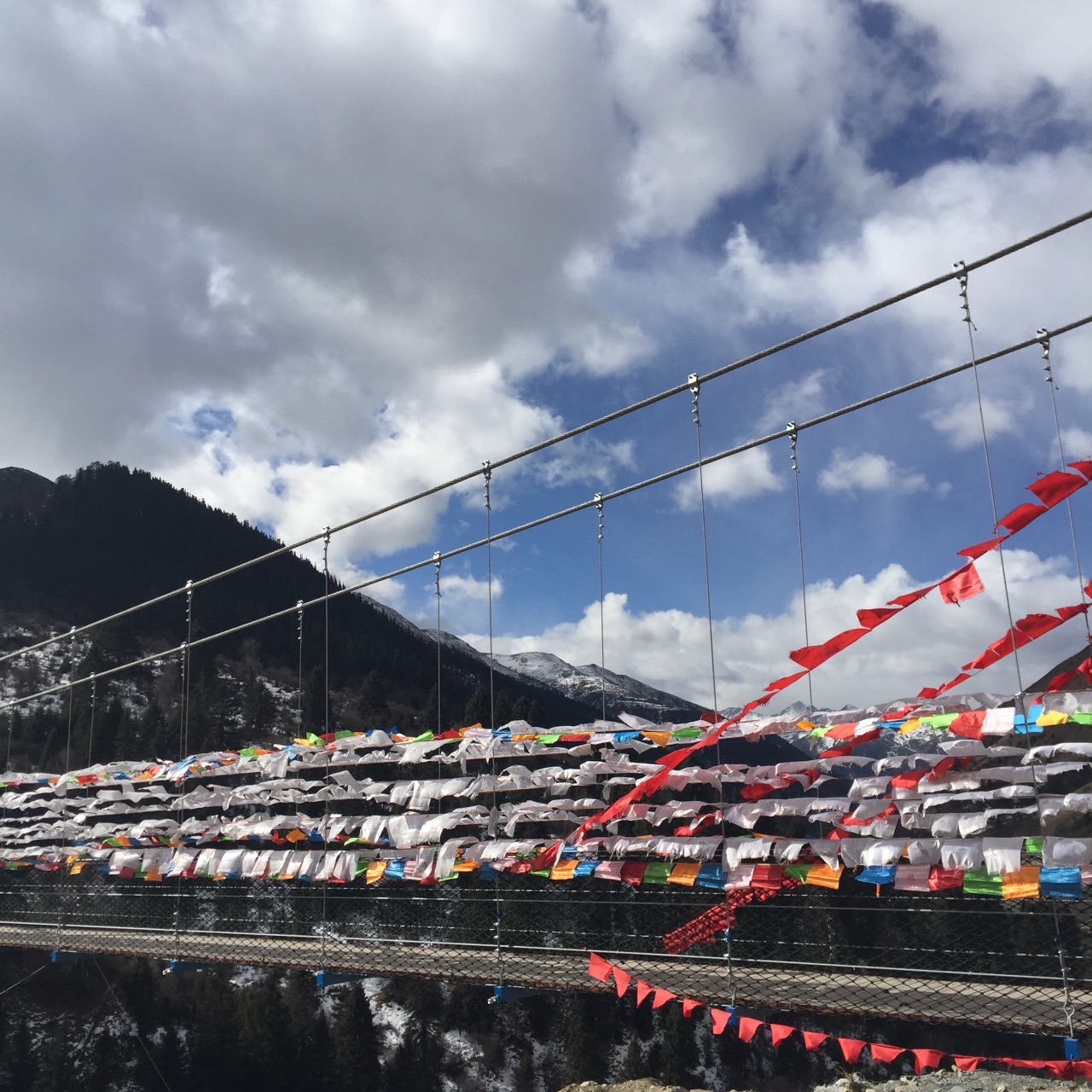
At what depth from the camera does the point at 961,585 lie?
5195 millimetres

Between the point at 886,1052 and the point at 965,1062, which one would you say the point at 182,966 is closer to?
the point at 886,1052

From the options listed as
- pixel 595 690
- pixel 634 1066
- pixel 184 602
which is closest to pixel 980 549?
pixel 634 1066

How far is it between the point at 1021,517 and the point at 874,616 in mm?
869

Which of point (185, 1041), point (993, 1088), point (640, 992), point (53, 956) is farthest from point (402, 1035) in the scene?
point (993, 1088)

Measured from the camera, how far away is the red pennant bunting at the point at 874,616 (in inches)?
201

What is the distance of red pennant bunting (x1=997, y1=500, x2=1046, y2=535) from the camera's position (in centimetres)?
496

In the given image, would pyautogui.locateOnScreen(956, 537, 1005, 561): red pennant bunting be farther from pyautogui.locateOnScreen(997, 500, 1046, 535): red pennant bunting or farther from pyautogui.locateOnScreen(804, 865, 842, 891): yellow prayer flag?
pyautogui.locateOnScreen(804, 865, 842, 891): yellow prayer flag

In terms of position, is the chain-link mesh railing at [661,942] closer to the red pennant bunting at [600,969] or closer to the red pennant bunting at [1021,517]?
the red pennant bunting at [600,969]

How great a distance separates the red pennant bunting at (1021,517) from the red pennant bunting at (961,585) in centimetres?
27

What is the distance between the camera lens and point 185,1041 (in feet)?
77.7

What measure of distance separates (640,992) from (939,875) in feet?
6.97

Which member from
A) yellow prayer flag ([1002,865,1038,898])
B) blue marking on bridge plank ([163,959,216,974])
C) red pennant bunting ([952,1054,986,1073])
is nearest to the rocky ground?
red pennant bunting ([952,1054,986,1073])

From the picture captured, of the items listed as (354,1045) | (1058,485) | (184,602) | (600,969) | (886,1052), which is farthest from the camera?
(184,602)

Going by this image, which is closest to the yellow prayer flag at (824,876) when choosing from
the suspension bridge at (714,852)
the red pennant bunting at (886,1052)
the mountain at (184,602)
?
the suspension bridge at (714,852)
